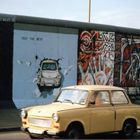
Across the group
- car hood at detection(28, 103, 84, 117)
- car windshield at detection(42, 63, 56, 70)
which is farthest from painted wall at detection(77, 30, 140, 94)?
car hood at detection(28, 103, 84, 117)

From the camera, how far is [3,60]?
67.0 ft

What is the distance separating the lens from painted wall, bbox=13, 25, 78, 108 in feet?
68.1

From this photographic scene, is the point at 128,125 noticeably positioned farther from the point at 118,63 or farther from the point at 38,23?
the point at 118,63

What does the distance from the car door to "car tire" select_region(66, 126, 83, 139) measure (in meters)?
0.38

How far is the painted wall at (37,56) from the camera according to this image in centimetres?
2077

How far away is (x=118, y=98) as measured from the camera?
14109 millimetres

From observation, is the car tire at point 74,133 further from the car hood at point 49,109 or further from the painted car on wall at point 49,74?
the painted car on wall at point 49,74

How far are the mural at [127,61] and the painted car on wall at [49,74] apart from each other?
3.87 meters

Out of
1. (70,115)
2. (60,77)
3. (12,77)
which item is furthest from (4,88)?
(70,115)

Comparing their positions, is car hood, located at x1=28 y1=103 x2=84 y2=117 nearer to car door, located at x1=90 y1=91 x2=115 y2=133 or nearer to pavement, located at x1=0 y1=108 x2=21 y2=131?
car door, located at x1=90 y1=91 x2=115 y2=133

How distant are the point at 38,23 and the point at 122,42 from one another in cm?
546

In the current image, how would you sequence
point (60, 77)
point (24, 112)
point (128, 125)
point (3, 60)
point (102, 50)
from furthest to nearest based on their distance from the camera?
point (102, 50) < point (60, 77) < point (3, 60) < point (128, 125) < point (24, 112)

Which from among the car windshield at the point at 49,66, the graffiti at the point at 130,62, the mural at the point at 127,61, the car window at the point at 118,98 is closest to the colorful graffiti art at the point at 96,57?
the mural at the point at 127,61

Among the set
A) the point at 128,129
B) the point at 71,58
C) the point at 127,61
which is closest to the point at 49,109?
the point at 128,129
